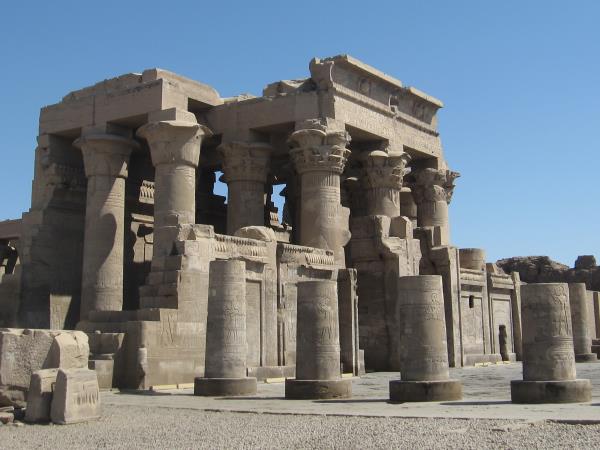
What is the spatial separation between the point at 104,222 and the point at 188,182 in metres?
3.04

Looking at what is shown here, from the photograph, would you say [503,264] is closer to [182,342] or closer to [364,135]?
[364,135]

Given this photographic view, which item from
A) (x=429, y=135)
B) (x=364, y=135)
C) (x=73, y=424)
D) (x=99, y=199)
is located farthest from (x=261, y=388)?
(x=429, y=135)

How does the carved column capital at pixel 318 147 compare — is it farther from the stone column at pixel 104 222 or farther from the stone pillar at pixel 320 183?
the stone column at pixel 104 222

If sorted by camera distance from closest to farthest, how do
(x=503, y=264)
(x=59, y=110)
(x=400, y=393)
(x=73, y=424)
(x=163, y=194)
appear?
(x=73, y=424) → (x=400, y=393) → (x=163, y=194) → (x=59, y=110) → (x=503, y=264)

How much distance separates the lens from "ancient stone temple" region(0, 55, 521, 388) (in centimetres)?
1962

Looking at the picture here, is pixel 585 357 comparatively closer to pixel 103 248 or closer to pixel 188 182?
pixel 188 182

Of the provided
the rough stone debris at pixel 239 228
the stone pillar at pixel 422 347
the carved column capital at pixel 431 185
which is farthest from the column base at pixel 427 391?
the carved column capital at pixel 431 185

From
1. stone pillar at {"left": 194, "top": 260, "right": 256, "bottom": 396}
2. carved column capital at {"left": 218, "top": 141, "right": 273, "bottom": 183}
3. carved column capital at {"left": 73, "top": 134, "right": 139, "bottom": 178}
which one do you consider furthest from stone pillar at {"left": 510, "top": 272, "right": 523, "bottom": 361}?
stone pillar at {"left": 194, "top": 260, "right": 256, "bottom": 396}

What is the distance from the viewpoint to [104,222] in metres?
23.1

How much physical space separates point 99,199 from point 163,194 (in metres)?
2.53

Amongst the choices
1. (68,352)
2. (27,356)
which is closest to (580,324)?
(68,352)

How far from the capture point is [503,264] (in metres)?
50.9

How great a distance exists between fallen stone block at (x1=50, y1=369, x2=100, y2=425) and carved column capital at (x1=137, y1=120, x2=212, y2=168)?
38.6ft

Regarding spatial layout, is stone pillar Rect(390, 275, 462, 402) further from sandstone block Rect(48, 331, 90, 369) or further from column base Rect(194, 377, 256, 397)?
sandstone block Rect(48, 331, 90, 369)
